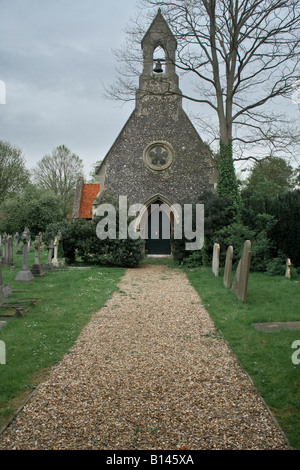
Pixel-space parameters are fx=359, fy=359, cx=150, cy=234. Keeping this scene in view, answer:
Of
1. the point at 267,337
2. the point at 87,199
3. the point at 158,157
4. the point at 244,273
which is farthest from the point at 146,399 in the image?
the point at 87,199

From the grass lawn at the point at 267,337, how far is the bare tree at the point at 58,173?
27661mm

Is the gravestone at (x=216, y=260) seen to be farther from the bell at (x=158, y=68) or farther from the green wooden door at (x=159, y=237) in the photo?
the bell at (x=158, y=68)

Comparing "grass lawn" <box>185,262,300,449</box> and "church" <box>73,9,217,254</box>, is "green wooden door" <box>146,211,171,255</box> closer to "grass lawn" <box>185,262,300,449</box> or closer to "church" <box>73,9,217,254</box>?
"church" <box>73,9,217,254</box>

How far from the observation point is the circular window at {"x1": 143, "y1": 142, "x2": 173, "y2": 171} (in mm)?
18438

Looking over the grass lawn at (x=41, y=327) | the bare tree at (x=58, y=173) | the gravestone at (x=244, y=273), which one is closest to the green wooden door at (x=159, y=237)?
the grass lawn at (x=41, y=327)

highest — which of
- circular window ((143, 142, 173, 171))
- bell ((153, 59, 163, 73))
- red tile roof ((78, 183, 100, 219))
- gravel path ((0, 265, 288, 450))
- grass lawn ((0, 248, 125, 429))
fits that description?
bell ((153, 59, 163, 73))

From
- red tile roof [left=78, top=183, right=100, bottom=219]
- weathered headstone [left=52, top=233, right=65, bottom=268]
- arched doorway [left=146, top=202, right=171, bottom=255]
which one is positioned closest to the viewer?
weathered headstone [left=52, top=233, right=65, bottom=268]

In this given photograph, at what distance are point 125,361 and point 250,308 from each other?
334 cm

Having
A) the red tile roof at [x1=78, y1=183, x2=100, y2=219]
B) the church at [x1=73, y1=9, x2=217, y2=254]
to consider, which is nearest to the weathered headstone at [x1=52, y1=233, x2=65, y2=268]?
the church at [x1=73, y1=9, x2=217, y2=254]

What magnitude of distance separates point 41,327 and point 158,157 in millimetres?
14009

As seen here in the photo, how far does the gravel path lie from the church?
12.6 m

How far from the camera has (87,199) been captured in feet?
79.2

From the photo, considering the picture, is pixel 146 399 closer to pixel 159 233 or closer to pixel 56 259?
pixel 56 259
